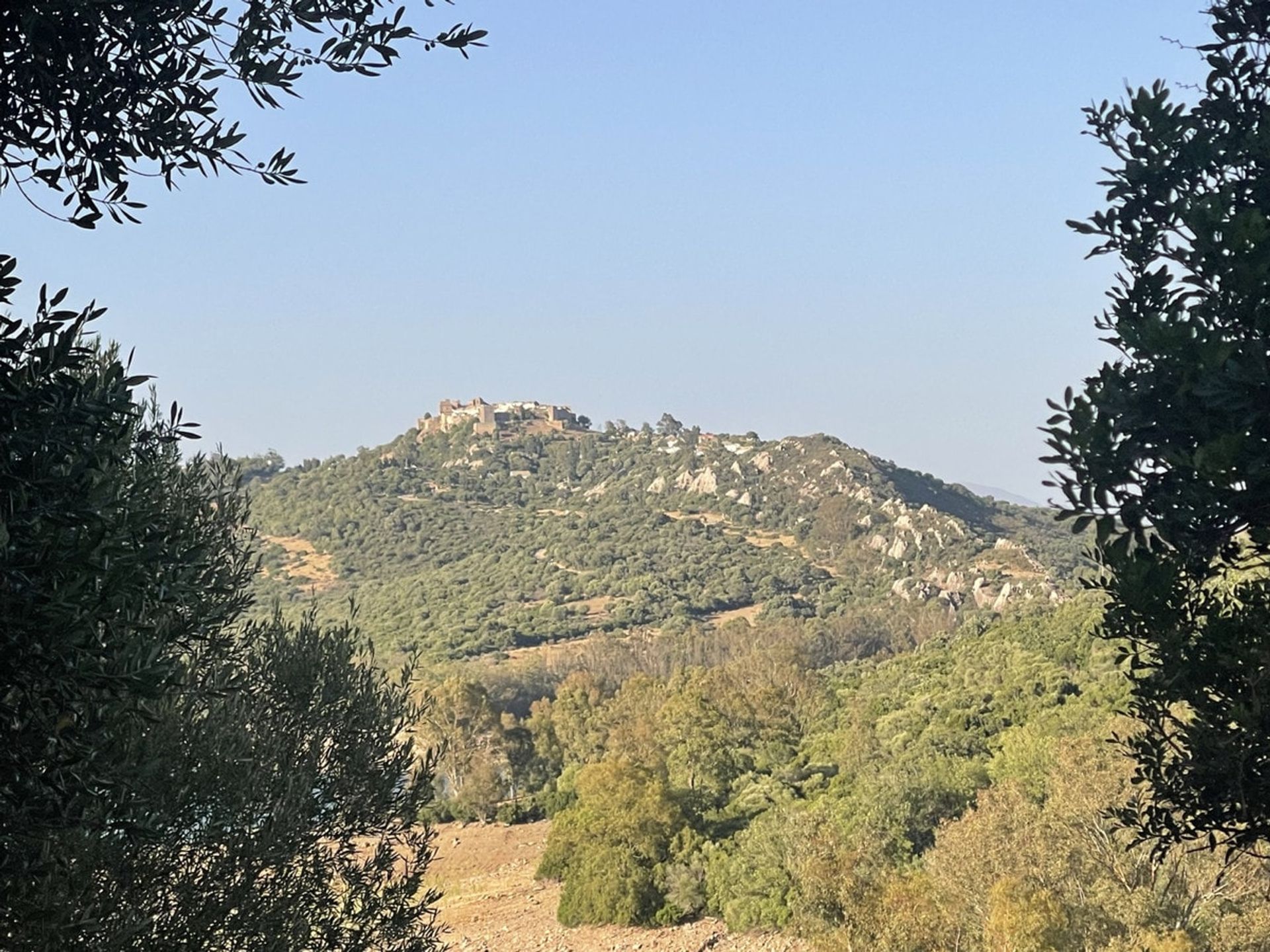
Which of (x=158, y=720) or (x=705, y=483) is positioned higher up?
(x=705, y=483)

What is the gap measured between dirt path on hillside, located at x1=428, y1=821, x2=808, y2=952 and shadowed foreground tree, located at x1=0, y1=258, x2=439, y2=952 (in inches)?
852

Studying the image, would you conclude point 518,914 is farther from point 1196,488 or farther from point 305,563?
point 305,563

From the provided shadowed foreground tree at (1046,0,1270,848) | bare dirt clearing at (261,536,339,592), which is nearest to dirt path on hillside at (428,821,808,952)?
shadowed foreground tree at (1046,0,1270,848)

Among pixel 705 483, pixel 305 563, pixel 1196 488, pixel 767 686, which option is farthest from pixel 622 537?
pixel 1196 488

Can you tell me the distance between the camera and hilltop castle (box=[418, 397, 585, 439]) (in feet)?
Answer: 531

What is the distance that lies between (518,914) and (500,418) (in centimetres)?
13166

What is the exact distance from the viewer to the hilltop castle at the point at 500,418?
16200cm

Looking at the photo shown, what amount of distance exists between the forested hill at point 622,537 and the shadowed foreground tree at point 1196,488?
240 ft

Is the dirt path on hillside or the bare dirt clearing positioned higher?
the bare dirt clearing

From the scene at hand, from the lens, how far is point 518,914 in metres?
37.0

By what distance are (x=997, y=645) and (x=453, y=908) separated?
78.8ft

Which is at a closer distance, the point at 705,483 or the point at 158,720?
the point at 158,720

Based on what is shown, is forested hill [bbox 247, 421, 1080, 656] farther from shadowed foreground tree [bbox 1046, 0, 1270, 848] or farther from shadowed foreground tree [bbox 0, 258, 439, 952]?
shadowed foreground tree [bbox 1046, 0, 1270, 848]

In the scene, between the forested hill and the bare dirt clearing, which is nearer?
the forested hill
